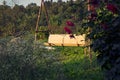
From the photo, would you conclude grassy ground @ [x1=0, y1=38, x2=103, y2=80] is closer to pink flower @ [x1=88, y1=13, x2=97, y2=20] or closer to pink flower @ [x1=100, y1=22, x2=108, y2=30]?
pink flower @ [x1=88, y1=13, x2=97, y2=20]

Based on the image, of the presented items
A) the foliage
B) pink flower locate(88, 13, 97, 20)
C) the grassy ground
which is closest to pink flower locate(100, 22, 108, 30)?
pink flower locate(88, 13, 97, 20)

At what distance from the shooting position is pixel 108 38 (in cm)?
442

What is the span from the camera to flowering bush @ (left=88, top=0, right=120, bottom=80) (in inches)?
166

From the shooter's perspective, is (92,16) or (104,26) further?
(92,16)

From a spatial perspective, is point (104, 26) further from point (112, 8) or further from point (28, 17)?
point (28, 17)

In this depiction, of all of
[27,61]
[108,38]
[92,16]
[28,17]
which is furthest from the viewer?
[28,17]

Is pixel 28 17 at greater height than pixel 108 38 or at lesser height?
greater

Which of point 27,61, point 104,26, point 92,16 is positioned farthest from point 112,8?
point 27,61

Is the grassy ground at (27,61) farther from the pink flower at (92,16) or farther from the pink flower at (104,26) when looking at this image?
the pink flower at (104,26)

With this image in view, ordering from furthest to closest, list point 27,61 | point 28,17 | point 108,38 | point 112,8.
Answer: point 28,17 → point 27,61 → point 108,38 → point 112,8

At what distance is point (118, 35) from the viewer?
4.27 metres

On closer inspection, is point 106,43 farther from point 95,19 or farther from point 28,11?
point 28,11

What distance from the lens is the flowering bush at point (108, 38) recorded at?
423cm

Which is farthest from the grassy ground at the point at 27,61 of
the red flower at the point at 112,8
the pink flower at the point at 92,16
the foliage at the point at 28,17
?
the red flower at the point at 112,8
